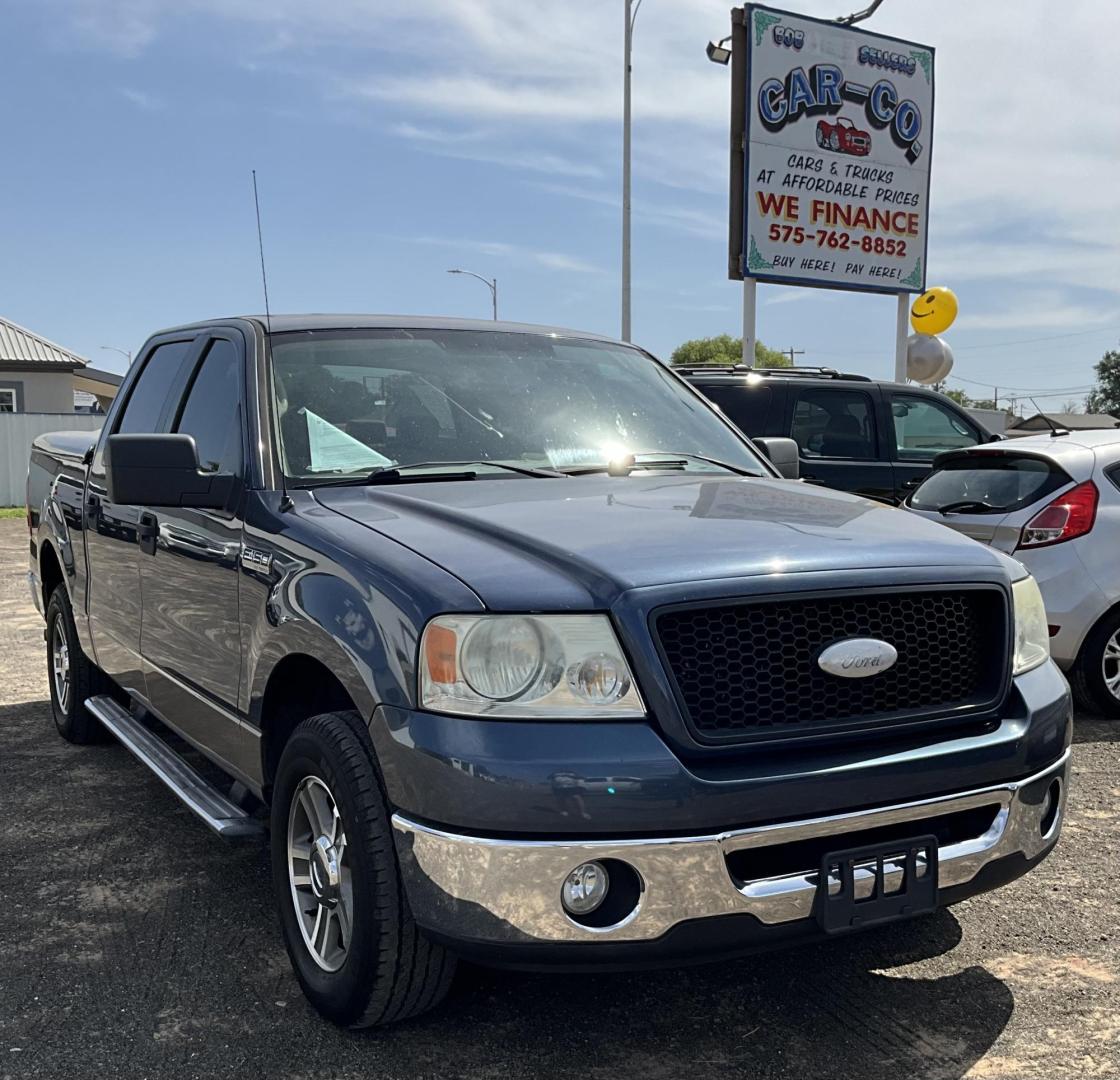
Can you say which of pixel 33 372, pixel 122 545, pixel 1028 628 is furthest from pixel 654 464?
pixel 33 372

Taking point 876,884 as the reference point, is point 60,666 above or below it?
below

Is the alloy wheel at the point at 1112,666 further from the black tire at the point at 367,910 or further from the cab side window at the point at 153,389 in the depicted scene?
the cab side window at the point at 153,389

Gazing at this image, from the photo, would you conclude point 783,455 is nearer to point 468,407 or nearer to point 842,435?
point 468,407

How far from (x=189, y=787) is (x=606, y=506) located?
1692 millimetres

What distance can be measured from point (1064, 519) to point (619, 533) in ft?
13.5

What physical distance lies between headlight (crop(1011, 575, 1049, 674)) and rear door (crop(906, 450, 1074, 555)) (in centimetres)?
317

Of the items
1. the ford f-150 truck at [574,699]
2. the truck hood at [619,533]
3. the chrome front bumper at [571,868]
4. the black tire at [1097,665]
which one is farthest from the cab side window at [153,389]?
the black tire at [1097,665]

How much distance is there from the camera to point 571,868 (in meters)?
2.41

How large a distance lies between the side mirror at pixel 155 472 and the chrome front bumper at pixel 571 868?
1353 mm

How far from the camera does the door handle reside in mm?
4195

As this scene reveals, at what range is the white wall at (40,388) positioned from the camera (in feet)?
104

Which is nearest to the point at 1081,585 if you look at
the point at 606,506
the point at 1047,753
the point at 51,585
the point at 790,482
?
the point at 790,482

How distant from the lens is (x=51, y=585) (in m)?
6.24

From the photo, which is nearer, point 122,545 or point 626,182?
point 122,545
